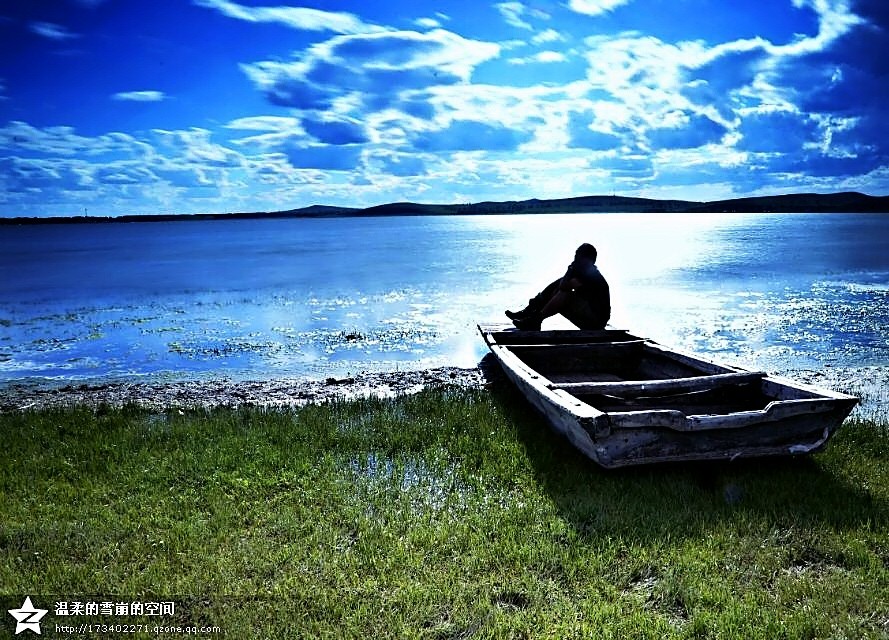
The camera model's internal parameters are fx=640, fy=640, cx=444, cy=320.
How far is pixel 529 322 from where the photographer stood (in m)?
12.4

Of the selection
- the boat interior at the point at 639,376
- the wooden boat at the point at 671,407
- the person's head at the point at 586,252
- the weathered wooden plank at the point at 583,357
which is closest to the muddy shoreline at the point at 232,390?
the weathered wooden plank at the point at 583,357

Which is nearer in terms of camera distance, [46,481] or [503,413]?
[46,481]

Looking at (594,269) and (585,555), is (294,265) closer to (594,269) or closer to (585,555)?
(594,269)

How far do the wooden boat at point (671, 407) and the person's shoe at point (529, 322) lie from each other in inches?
86.6

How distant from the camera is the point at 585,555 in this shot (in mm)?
4711

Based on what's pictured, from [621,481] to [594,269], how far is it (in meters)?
6.26

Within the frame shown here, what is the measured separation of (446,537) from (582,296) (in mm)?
7558

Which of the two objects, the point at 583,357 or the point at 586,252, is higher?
the point at 586,252

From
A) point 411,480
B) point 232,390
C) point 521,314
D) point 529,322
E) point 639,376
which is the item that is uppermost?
point 521,314

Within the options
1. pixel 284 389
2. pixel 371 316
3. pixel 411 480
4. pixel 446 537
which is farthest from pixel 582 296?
pixel 371 316

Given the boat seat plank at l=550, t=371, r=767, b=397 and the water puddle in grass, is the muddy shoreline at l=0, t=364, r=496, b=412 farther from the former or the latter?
the boat seat plank at l=550, t=371, r=767, b=397

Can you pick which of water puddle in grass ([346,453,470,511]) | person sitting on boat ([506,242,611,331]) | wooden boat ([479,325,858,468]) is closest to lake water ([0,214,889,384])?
person sitting on boat ([506,242,611,331])

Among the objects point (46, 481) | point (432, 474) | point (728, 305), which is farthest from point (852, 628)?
point (728, 305)

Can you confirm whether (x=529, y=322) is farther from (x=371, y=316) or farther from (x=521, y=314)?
(x=371, y=316)
